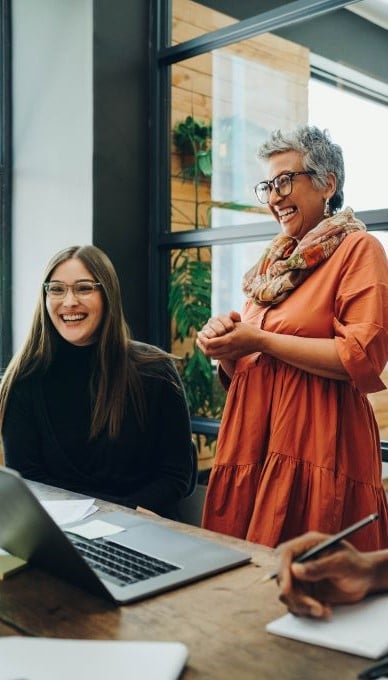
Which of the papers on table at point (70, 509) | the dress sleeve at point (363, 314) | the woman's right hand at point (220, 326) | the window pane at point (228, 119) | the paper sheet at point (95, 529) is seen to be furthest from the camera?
the window pane at point (228, 119)

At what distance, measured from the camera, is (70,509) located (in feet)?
4.89

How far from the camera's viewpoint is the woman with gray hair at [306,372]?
5.56 feet

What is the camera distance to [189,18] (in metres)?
3.35

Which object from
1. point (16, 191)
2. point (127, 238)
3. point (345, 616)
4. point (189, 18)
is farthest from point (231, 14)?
point (345, 616)

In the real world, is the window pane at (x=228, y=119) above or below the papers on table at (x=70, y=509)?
above

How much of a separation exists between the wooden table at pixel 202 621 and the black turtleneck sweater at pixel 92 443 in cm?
81

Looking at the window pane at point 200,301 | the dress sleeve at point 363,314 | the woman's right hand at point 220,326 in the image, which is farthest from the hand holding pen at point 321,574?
the window pane at point 200,301

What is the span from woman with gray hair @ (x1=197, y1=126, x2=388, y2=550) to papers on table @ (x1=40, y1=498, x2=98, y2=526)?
1.44 feet

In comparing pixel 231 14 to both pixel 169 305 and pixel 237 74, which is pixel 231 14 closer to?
pixel 237 74

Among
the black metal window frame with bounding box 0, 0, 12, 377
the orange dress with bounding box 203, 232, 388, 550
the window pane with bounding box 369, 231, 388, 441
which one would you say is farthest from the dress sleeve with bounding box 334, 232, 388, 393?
the black metal window frame with bounding box 0, 0, 12, 377

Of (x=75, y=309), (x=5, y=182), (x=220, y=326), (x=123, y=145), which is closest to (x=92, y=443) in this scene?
(x=75, y=309)

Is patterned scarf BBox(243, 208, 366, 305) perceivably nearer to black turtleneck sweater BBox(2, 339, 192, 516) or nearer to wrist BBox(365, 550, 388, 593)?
black turtleneck sweater BBox(2, 339, 192, 516)

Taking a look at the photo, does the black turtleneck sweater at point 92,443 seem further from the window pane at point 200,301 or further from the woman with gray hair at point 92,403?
the window pane at point 200,301

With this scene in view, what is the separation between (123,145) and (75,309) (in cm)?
145
